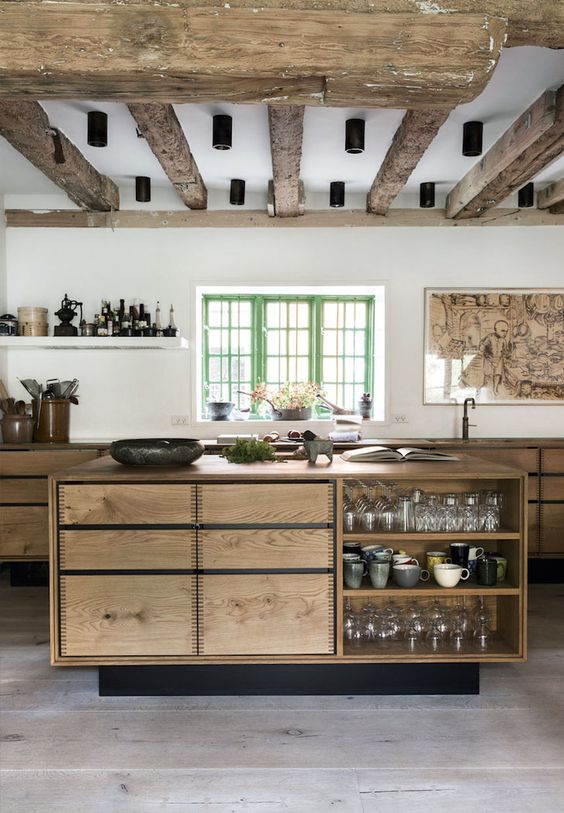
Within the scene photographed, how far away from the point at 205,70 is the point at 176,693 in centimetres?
271

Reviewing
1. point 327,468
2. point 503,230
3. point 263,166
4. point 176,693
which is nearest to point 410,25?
point 327,468

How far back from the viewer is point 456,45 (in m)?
2.58

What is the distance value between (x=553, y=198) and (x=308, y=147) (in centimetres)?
214

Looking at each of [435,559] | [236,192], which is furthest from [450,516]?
[236,192]

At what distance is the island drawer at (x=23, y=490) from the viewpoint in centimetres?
518

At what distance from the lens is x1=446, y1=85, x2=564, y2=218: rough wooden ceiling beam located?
3.77m

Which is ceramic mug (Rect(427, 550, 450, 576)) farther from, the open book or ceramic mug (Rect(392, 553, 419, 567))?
the open book

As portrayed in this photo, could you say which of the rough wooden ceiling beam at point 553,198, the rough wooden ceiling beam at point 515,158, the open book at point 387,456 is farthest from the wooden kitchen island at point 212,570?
the rough wooden ceiling beam at point 553,198

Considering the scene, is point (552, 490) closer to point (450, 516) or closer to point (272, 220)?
point (450, 516)

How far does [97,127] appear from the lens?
399 cm

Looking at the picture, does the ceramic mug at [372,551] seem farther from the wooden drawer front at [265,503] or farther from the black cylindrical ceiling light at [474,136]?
the black cylindrical ceiling light at [474,136]

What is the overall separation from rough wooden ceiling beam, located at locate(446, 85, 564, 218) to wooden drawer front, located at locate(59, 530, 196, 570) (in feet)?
9.57

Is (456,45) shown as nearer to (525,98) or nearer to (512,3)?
(512,3)

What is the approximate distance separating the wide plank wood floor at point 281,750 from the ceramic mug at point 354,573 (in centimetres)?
55
